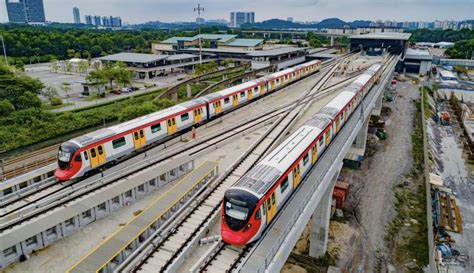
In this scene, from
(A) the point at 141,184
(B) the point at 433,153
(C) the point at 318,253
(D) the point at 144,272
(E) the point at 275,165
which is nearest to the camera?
(D) the point at 144,272

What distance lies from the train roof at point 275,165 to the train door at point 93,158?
992 centimetres

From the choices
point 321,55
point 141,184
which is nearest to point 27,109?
point 141,184

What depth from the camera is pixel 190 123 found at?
27.9m

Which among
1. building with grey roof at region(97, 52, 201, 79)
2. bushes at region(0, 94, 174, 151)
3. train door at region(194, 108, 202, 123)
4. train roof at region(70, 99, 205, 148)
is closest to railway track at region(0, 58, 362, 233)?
train roof at region(70, 99, 205, 148)

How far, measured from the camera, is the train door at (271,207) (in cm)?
1412

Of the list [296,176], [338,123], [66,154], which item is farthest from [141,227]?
[338,123]

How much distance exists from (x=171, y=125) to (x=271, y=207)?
13493mm

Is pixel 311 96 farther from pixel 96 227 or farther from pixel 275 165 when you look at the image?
pixel 96 227

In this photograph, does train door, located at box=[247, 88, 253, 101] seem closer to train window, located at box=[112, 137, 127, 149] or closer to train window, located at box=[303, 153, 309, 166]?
train window, located at box=[112, 137, 127, 149]

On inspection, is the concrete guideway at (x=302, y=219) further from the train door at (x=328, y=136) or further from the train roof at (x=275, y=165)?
the train roof at (x=275, y=165)

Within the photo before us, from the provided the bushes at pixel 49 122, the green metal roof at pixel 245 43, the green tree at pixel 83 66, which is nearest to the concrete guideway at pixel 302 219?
the bushes at pixel 49 122

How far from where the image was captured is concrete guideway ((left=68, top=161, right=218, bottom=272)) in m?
12.3

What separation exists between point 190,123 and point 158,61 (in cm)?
4792

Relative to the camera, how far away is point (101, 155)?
20.0 metres
